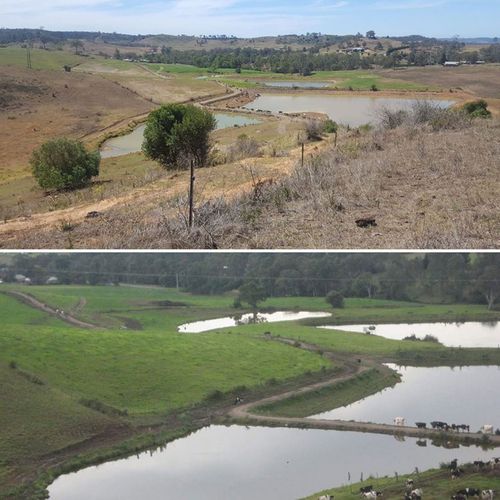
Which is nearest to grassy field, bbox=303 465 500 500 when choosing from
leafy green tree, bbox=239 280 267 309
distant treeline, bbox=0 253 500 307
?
distant treeline, bbox=0 253 500 307

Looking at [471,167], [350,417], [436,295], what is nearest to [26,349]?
[350,417]

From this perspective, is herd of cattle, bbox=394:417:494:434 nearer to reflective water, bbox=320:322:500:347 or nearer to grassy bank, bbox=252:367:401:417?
grassy bank, bbox=252:367:401:417

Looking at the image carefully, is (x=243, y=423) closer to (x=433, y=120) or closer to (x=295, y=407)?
(x=295, y=407)

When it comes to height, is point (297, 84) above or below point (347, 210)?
above

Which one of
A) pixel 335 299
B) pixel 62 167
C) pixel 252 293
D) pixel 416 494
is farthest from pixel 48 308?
pixel 62 167

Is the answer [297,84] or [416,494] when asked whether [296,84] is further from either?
[416,494]

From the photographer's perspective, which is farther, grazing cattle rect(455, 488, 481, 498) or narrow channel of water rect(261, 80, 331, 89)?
narrow channel of water rect(261, 80, 331, 89)
